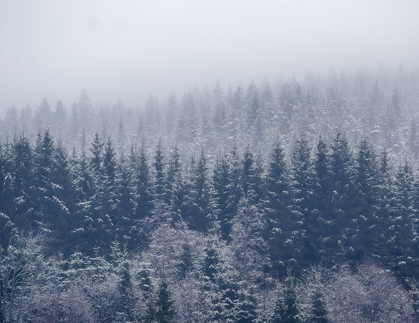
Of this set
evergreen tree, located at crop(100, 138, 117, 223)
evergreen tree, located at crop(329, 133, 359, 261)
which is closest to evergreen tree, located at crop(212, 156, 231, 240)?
evergreen tree, located at crop(329, 133, 359, 261)

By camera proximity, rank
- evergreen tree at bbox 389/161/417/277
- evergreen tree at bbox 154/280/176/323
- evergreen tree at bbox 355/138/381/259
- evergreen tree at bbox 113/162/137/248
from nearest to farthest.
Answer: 1. evergreen tree at bbox 154/280/176/323
2. evergreen tree at bbox 389/161/417/277
3. evergreen tree at bbox 355/138/381/259
4. evergreen tree at bbox 113/162/137/248

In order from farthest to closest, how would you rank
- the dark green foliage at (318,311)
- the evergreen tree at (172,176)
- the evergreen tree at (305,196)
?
1. the evergreen tree at (172,176)
2. the evergreen tree at (305,196)
3. the dark green foliage at (318,311)

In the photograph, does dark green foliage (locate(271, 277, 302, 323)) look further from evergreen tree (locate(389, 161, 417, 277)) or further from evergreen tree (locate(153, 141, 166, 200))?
evergreen tree (locate(153, 141, 166, 200))

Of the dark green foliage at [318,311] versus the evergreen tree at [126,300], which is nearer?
the dark green foliage at [318,311]

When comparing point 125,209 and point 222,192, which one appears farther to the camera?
point 222,192

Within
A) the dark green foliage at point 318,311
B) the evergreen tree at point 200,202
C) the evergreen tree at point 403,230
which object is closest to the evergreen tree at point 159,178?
the evergreen tree at point 200,202

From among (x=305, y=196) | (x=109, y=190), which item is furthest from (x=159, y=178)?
(x=305, y=196)

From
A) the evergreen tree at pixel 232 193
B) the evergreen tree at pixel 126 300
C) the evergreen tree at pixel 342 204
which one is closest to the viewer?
the evergreen tree at pixel 126 300

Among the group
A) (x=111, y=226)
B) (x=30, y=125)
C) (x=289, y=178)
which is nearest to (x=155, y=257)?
(x=111, y=226)

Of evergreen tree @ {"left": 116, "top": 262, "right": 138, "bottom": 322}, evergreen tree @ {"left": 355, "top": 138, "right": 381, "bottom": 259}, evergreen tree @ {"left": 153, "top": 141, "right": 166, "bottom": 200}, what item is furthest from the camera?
evergreen tree @ {"left": 153, "top": 141, "right": 166, "bottom": 200}

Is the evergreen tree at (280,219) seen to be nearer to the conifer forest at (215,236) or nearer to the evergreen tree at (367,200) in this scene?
the conifer forest at (215,236)

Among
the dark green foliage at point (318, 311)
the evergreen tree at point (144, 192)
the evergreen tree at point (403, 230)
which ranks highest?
the evergreen tree at point (144, 192)

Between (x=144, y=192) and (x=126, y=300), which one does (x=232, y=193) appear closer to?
(x=144, y=192)

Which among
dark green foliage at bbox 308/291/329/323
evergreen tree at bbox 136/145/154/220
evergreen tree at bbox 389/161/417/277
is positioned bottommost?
dark green foliage at bbox 308/291/329/323
